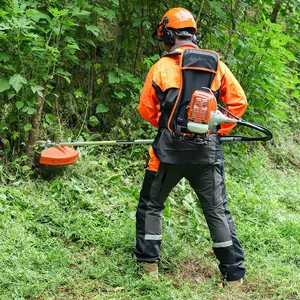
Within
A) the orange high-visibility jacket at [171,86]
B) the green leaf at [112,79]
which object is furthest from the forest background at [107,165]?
the orange high-visibility jacket at [171,86]

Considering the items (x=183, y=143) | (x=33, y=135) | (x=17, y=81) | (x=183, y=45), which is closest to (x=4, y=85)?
(x=17, y=81)

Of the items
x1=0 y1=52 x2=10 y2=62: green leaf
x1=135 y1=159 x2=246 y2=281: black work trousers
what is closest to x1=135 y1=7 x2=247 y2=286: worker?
x1=135 y1=159 x2=246 y2=281: black work trousers

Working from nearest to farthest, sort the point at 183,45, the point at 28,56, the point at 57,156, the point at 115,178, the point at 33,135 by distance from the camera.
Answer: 1. the point at 183,45
2. the point at 57,156
3. the point at 28,56
4. the point at 33,135
5. the point at 115,178

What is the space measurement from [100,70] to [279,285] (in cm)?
395

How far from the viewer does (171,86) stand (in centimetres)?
392

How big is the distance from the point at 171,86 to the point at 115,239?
1.62 metres

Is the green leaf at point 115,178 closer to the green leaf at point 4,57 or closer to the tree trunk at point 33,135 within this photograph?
the tree trunk at point 33,135

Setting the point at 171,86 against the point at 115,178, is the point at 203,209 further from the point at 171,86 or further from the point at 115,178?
the point at 115,178

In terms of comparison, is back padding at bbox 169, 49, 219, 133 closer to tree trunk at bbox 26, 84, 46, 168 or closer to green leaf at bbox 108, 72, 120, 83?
tree trunk at bbox 26, 84, 46, 168

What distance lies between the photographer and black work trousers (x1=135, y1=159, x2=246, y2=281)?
411cm

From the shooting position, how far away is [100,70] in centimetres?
698

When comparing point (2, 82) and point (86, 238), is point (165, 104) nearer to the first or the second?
point (86, 238)

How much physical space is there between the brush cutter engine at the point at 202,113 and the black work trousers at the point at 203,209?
40cm

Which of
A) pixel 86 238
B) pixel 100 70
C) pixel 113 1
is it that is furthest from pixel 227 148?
pixel 86 238
